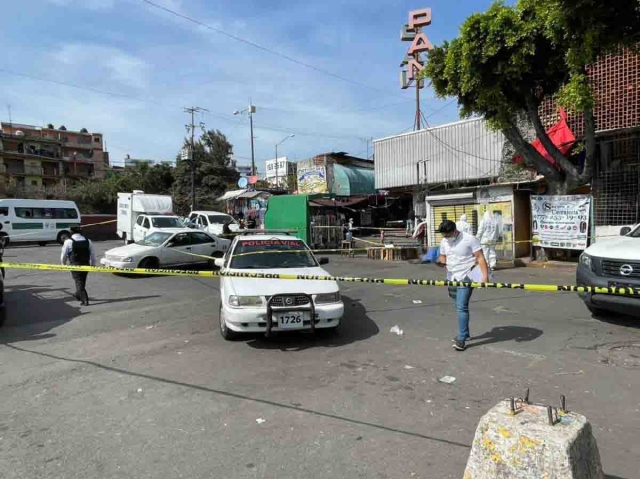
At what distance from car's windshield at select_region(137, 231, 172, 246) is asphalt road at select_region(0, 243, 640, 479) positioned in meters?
4.98

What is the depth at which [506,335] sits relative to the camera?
5.96 m

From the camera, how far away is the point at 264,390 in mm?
4266

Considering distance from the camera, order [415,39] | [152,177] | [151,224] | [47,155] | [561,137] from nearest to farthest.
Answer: [561,137]
[151,224]
[415,39]
[152,177]
[47,155]

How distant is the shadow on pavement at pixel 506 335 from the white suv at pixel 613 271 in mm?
934

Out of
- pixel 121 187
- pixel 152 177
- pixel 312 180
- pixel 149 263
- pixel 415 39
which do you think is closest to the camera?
pixel 149 263

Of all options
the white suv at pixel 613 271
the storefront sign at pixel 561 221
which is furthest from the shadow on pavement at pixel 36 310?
the storefront sign at pixel 561 221

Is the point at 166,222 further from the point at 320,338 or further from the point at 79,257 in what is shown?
the point at 320,338

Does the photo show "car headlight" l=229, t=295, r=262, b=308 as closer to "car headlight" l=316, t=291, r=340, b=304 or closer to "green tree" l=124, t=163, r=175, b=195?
"car headlight" l=316, t=291, r=340, b=304

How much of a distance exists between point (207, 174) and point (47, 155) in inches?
1448

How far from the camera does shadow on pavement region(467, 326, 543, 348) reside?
5711mm

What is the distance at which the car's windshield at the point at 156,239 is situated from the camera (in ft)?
41.3

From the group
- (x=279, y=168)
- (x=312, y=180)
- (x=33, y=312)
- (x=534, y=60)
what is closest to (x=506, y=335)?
(x=33, y=312)

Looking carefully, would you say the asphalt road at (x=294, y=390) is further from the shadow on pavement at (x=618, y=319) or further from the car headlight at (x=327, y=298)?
the car headlight at (x=327, y=298)

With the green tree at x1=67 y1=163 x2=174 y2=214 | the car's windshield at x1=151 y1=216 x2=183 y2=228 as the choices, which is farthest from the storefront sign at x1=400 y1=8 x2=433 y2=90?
the green tree at x1=67 y1=163 x2=174 y2=214
